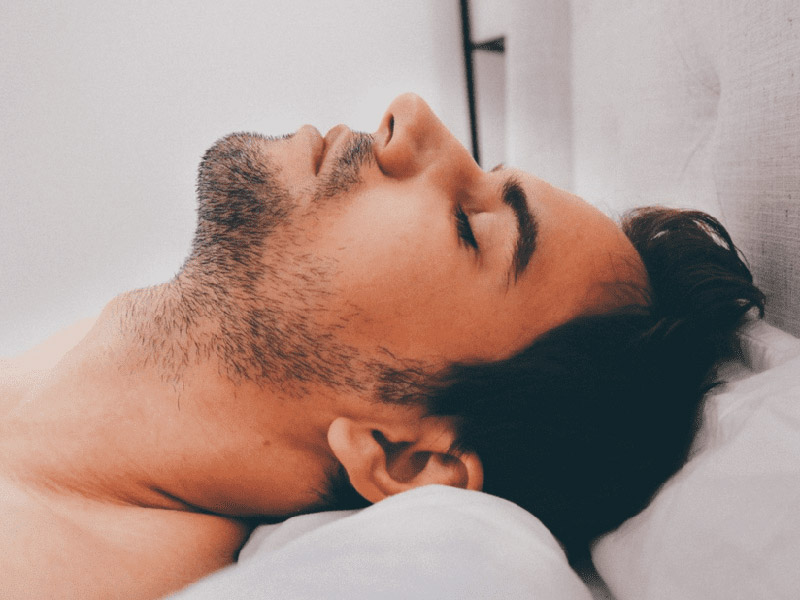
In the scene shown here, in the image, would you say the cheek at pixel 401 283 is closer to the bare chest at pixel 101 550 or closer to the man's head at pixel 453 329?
the man's head at pixel 453 329

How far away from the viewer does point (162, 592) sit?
622 millimetres

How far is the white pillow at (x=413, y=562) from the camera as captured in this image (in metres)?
0.38

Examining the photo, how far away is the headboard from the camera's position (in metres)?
0.67

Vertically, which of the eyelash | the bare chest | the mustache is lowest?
the bare chest

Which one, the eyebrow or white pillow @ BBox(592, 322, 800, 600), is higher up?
the eyebrow

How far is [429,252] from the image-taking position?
723mm

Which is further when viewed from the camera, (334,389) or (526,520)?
(334,389)

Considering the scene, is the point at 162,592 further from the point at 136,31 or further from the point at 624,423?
the point at 136,31

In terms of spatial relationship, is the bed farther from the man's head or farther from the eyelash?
the eyelash

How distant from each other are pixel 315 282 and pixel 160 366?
10.6 inches

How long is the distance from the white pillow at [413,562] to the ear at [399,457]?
0.57ft

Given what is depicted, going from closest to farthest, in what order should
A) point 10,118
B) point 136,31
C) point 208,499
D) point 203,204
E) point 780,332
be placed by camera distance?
point 780,332, point 208,499, point 203,204, point 10,118, point 136,31

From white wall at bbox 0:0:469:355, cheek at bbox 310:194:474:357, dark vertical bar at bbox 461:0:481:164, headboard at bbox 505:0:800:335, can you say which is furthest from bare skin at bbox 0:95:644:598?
dark vertical bar at bbox 461:0:481:164

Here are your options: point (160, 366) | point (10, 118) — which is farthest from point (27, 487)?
point (10, 118)
